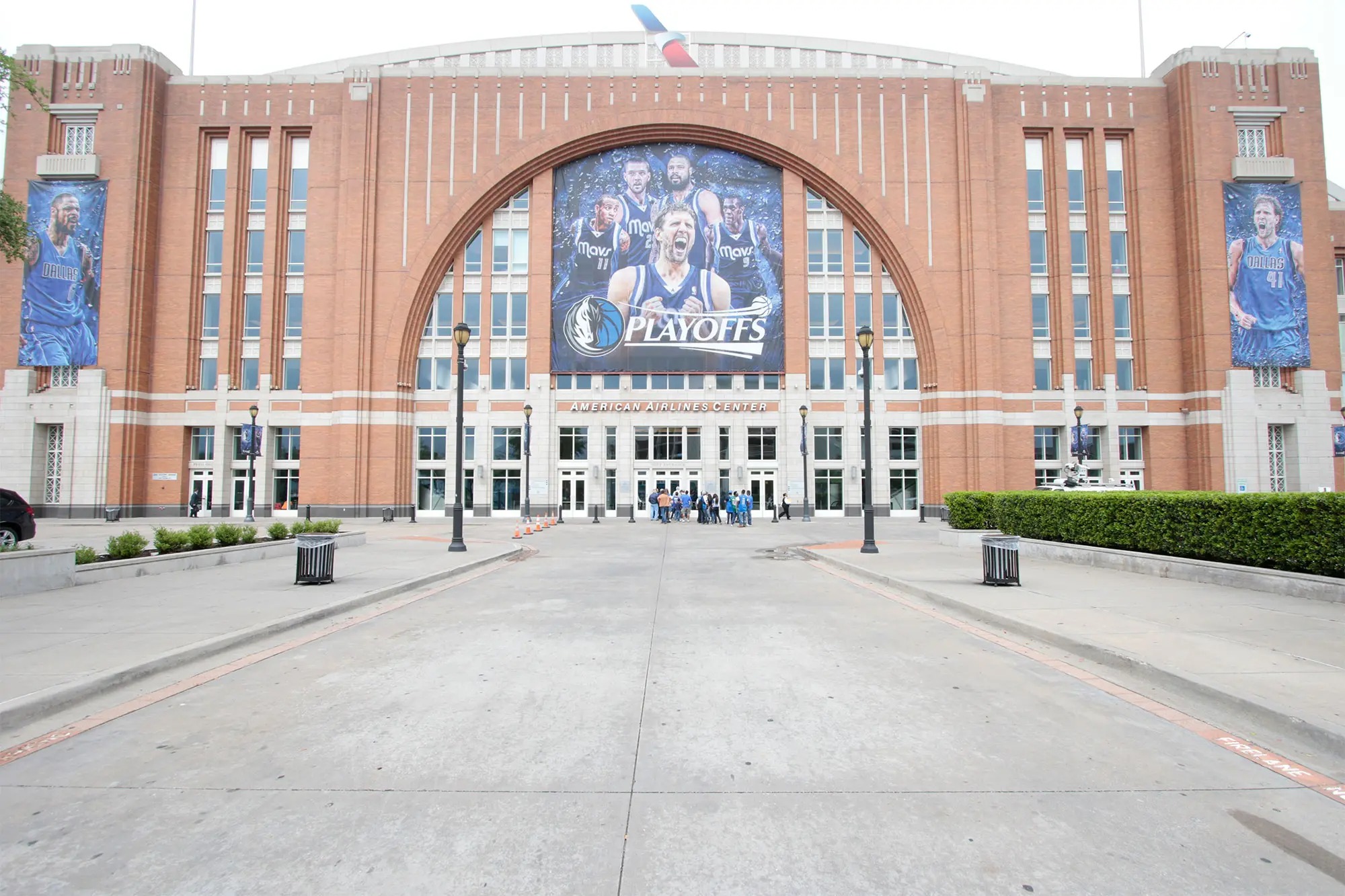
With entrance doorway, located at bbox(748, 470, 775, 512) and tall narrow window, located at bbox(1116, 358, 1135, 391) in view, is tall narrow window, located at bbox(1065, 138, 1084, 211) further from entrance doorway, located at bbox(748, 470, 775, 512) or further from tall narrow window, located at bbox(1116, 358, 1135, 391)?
entrance doorway, located at bbox(748, 470, 775, 512)

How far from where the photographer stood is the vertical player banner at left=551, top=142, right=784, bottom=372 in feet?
137

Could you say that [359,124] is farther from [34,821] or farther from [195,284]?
[34,821]

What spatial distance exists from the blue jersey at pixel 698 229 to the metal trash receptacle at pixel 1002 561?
34.3 meters

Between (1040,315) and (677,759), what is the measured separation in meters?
45.3

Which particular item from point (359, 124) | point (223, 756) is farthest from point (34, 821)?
point (359, 124)

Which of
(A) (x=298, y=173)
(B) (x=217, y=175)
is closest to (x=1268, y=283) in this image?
(A) (x=298, y=173)

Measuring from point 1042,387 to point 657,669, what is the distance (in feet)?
139

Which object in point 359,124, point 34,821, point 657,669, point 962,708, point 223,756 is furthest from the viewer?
point 359,124

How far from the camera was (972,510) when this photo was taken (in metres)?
20.1

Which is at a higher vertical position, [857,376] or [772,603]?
[857,376]

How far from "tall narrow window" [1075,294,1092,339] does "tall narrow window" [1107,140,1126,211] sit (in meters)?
6.14

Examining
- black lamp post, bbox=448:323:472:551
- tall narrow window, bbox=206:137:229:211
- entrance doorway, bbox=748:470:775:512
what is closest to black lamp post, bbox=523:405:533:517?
entrance doorway, bbox=748:470:775:512

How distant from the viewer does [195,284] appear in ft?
133

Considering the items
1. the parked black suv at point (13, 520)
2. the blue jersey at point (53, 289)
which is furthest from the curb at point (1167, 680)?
the blue jersey at point (53, 289)
